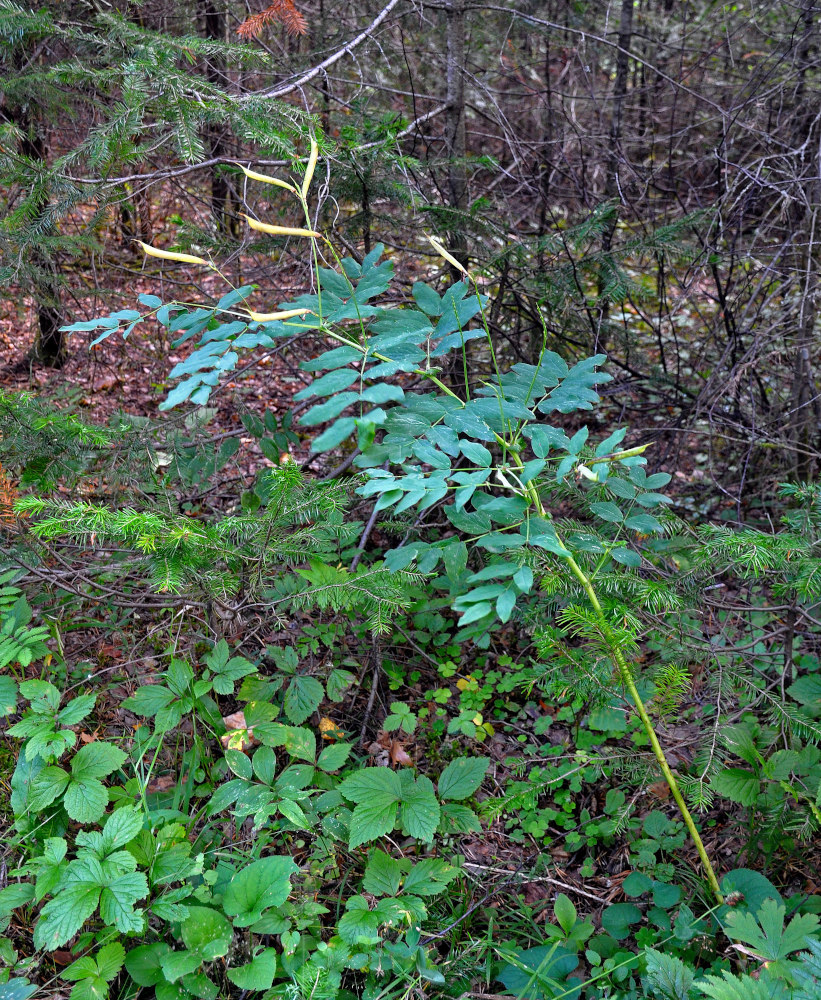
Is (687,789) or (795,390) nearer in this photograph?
(687,789)

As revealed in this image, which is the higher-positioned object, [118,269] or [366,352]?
[366,352]

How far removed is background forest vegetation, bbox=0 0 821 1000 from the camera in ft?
5.09

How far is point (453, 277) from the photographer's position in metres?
3.30

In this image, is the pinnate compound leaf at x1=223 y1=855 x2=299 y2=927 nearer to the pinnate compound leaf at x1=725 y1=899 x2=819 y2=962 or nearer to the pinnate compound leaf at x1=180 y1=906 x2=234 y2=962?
the pinnate compound leaf at x1=180 y1=906 x2=234 y2=962

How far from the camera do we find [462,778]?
7.27 feet

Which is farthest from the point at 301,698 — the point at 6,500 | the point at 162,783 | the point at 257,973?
the point at 6,500

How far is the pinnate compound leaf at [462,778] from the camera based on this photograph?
2178 mm

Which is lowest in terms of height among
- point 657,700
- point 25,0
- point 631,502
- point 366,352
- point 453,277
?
point 657,700

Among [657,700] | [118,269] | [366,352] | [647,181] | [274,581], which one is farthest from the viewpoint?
[118,269]

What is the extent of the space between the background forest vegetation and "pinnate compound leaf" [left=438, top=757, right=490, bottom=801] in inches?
0.5

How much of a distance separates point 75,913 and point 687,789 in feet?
5.25

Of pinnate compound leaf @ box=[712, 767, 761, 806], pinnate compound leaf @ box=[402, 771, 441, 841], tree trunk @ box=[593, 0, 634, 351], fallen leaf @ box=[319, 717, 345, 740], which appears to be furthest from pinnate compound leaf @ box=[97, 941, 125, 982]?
tree trunk @ box=[593, 0, 634, 351]

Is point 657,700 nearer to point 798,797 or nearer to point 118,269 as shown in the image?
point 798,797

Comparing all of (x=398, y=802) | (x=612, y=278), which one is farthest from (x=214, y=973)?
(x=612, y=278)
